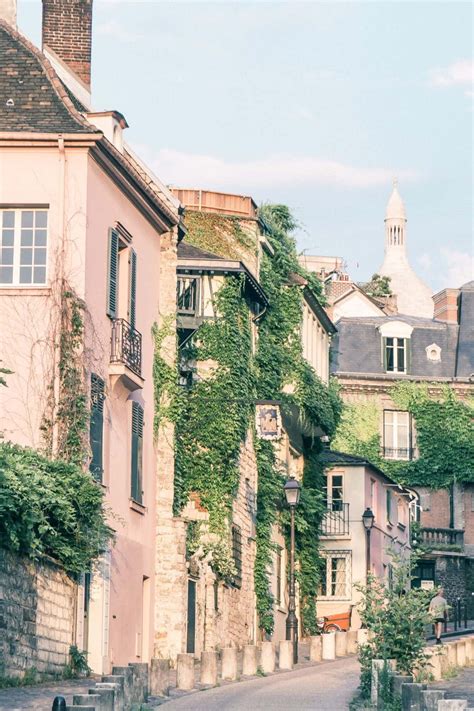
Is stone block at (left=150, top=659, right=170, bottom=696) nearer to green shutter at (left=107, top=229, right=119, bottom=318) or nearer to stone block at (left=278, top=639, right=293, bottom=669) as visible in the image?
green shutter at (left=107, top=229, right=119, bottom=318)

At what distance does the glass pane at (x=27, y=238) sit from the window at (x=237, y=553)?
11450mm

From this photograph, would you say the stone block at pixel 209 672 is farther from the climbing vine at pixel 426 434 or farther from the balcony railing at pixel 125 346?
the climbing vine at pixel 426 434

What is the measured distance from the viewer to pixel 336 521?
5709 centimetres

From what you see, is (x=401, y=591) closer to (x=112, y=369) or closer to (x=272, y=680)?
(x=272, y=680)

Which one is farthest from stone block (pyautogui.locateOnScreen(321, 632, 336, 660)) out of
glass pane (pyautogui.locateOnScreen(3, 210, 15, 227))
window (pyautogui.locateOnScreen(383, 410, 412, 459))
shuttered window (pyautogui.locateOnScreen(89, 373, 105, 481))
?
window (pyautogui.locateOnScreen(383, 410, 412, 459))

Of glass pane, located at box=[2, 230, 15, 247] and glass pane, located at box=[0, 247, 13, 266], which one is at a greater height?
glass pane, located at box=[2, 230, 15, 247]

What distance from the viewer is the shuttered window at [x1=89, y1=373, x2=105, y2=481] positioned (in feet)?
99.6

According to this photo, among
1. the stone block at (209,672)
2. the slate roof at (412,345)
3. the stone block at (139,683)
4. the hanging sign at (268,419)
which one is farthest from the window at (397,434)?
the stone block at (139,683)

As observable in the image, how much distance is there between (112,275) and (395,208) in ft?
448

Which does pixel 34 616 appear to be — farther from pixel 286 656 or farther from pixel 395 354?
pixel 395 354

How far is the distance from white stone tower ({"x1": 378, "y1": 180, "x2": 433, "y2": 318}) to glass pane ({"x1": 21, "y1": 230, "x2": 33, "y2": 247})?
4233 inches

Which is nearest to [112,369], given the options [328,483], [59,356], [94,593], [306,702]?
[59,356]

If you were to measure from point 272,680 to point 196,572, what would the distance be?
666 cm

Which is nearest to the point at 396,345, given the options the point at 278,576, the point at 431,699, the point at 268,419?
the point at 278,576
